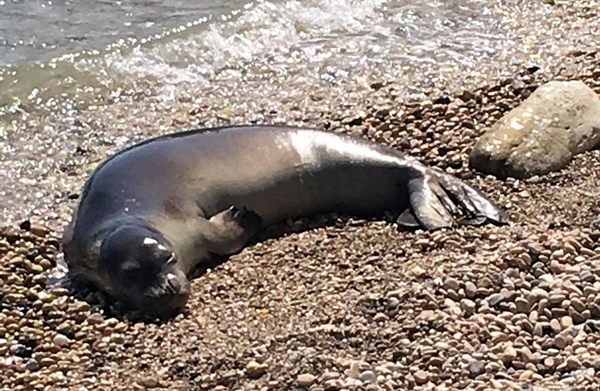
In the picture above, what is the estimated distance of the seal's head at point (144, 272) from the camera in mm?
4895

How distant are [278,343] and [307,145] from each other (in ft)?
5.75

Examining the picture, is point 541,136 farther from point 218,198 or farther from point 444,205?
point 218,198

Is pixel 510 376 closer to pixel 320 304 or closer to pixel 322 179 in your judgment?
pixel 320 304

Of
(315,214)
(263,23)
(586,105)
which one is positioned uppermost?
(586,105)

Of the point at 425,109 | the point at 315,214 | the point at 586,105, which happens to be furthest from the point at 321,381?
the point at 425,109

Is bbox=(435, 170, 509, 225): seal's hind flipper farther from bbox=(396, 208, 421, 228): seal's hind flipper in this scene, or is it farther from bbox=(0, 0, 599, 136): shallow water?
bbox=(0, 0, 599, 136): shallow water

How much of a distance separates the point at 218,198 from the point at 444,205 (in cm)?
105

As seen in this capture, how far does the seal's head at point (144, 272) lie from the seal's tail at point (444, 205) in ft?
3.69

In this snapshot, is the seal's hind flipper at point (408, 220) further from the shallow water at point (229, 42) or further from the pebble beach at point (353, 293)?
the shallow water at point (229, 42)

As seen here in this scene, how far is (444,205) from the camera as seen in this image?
18.0ft

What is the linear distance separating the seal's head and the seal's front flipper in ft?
1.35

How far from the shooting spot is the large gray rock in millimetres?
5895

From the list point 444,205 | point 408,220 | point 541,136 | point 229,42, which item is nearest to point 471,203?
point 444,205

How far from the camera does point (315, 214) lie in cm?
582
